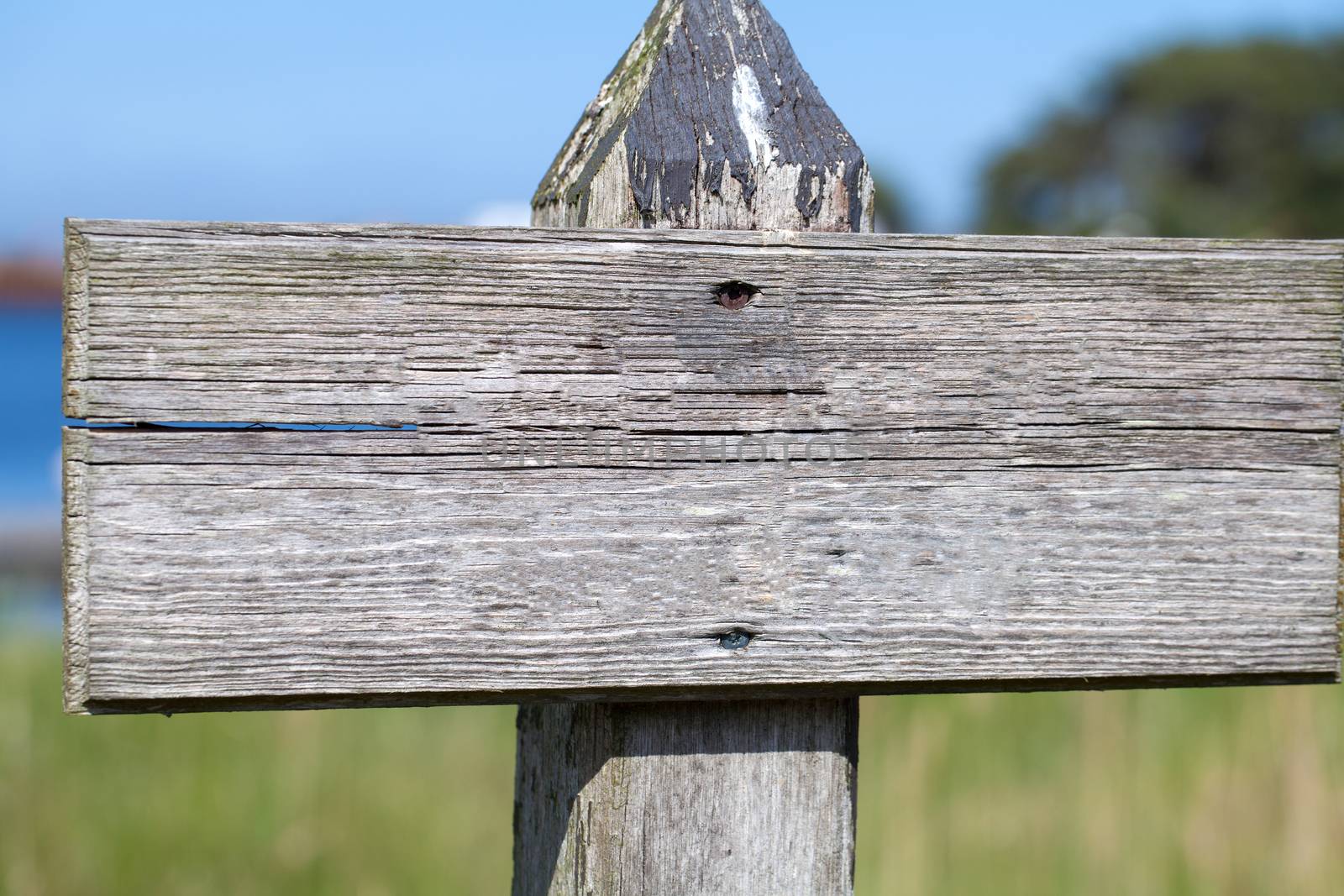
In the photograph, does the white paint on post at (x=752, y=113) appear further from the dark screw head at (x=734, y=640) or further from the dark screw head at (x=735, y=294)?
the dark screw head at (x=734, y=640)

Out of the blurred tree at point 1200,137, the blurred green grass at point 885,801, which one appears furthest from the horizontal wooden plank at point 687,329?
the blurred tree at point 1200,137

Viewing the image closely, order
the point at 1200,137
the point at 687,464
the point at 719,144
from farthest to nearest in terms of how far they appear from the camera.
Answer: the point at 1200,137 → the point at 719,144 → the point at 687,464

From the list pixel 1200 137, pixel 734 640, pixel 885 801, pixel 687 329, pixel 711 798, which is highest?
pixel 1200 137

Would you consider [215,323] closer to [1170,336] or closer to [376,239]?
[376,239]

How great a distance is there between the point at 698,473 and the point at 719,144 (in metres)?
0.34

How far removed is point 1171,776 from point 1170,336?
9.00 ft

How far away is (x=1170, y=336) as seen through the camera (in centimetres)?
109

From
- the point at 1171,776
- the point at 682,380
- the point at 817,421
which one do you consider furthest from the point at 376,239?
the point at 1171,776

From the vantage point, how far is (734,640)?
105 cm

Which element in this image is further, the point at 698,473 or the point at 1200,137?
the point at 1200,137

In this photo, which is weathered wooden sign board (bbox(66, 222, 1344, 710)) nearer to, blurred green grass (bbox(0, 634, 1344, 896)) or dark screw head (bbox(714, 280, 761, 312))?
dark screw head (bbox(714, 280, 761, 312))

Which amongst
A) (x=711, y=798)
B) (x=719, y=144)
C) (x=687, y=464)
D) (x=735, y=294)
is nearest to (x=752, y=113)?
Result: (x=719, y=144)

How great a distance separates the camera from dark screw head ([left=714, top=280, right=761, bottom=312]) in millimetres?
1038

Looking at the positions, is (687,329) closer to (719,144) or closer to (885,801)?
(719,144)
